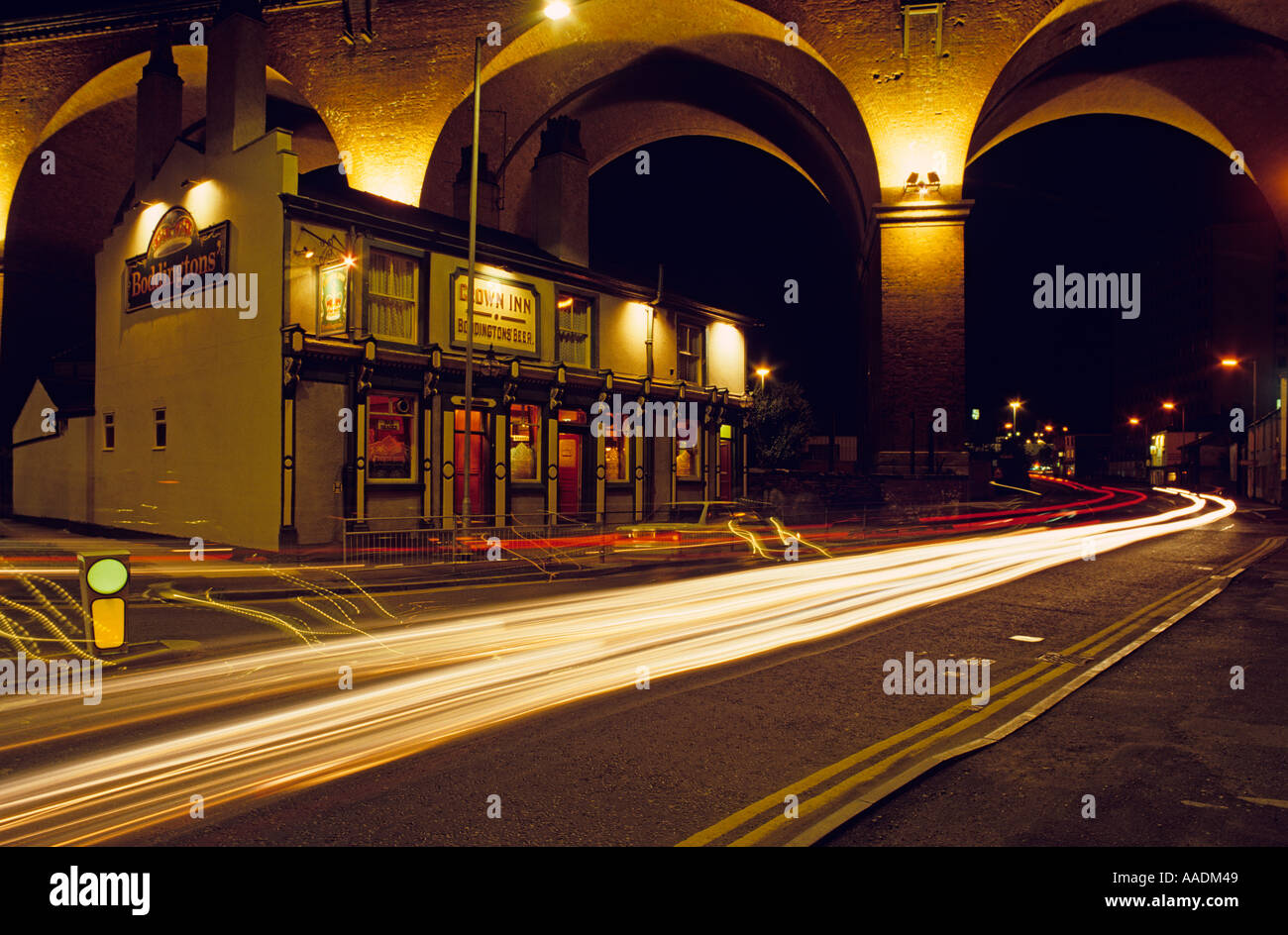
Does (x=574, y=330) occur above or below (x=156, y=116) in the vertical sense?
below

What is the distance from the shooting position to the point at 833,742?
5645 mm

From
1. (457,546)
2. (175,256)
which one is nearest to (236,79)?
(175,256)

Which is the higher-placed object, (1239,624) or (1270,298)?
(1270,298)

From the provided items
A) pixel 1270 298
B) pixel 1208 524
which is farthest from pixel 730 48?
pixel 1270 298

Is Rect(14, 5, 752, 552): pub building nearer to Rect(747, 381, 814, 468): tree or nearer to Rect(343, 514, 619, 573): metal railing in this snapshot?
Rect(343, 514, 619, 573): metal railing

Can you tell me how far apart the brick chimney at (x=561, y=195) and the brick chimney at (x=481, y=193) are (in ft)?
7.91

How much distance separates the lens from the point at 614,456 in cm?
2706

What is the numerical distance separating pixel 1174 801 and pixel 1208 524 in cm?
2886

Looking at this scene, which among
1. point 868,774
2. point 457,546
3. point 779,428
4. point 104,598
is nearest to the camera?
point 868,774

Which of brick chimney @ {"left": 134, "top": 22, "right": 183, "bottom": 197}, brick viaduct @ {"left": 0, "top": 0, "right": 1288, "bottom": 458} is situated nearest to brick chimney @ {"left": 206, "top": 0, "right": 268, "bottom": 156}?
brick chimney @ {"left": 134, "top": 22, "right": 183, "bottom": 197}

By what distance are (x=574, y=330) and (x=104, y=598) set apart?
19149mm

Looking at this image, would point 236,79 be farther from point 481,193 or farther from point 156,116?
point 481,193

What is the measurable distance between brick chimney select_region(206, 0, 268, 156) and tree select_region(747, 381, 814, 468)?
3442cm
